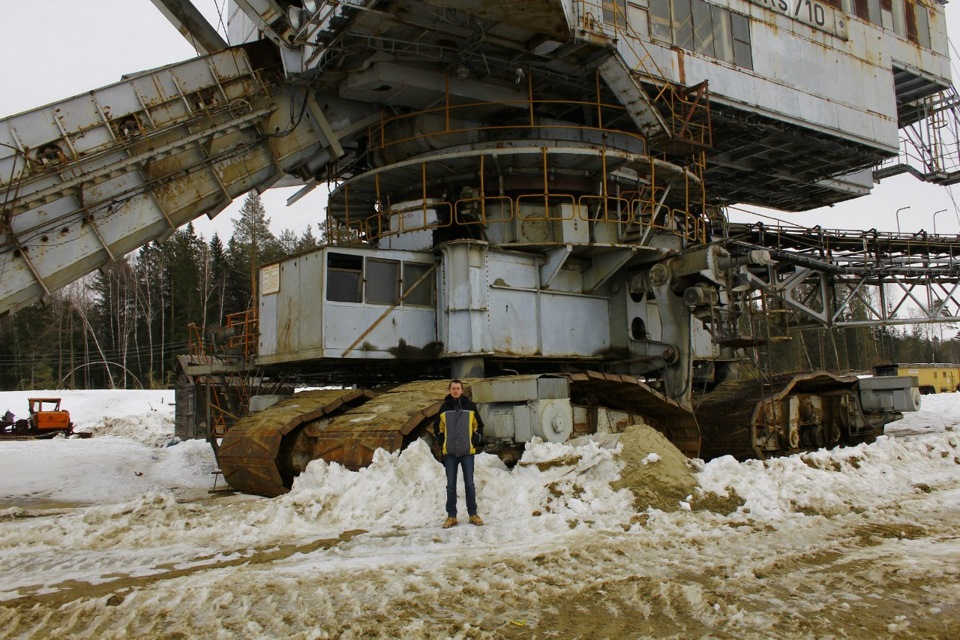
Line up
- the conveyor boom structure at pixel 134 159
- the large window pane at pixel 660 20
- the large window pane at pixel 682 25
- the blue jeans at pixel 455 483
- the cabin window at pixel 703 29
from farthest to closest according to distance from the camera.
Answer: the large window pane at pixel 682 25 < the cabin window at pixel 703 29 < the large window pane at pixel 660 20 < the conveyor boom structure at pixel 134 159 < the blue jeans at pixel 455 483

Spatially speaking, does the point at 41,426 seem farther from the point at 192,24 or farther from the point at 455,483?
the point at 455,483

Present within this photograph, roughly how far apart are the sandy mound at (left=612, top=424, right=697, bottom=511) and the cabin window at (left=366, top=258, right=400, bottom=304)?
493 cm

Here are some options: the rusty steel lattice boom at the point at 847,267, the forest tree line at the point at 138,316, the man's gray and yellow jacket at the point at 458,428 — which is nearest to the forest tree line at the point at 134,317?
the forest tree line at the point at 138,316

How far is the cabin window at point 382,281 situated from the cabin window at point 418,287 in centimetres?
16

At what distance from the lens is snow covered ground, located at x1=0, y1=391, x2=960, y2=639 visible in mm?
4844

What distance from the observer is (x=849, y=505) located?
8.70 metres

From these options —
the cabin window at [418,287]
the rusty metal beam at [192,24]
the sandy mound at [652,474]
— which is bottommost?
the sandy mound at [652,474]

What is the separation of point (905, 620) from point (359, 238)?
1269 cm

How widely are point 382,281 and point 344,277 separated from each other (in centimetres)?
66

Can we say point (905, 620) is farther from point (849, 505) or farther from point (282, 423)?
point (282, 423)

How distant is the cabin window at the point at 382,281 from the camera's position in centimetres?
1243

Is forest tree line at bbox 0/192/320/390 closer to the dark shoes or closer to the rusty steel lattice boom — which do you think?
the rusty steel lattice boom

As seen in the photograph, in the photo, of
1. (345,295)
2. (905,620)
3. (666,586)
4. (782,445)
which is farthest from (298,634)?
(782,445)

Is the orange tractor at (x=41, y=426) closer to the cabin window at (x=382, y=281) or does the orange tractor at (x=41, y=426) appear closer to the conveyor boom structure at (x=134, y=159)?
the conveyor boom structure at (x=134, y=159)
